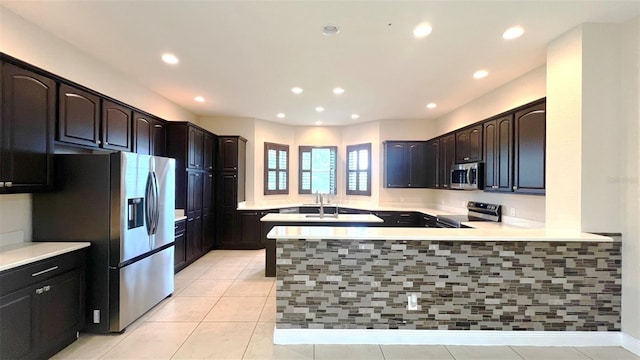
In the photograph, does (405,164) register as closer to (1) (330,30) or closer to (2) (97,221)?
(1) (330,30)

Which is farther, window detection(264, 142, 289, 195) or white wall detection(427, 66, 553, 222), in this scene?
window detection(264, 142, 289, 195)

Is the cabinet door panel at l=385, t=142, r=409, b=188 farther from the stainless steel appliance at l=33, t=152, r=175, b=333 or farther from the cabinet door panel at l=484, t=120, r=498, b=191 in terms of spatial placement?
the stainless steel appliance at l=33, t=152, r=175, b=333

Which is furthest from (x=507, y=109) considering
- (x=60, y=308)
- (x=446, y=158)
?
(x=60, y=308)

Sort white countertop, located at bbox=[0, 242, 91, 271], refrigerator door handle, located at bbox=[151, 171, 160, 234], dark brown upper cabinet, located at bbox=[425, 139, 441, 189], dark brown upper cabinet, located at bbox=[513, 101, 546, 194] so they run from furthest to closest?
dark brown upper cabinet, located at bbox=[425, 139, 441, 189] < refrigerator door handle, located at bbox=[151, 171, 160, 234] < dark brown upper cabinet, located at bbox=[513, 101, 546, 194] < white countertop, located at bbox=[0, 242, 91, 271]

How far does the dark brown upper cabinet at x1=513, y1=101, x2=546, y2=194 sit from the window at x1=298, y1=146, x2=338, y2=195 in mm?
4668

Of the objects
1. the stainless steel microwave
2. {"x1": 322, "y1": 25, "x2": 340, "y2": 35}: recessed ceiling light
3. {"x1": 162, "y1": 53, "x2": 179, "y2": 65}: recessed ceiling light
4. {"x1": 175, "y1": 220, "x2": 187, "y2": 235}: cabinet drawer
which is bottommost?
{"x1": 175, "y1": 220, "x2": 187, "y2": 235}: cabinet drawer

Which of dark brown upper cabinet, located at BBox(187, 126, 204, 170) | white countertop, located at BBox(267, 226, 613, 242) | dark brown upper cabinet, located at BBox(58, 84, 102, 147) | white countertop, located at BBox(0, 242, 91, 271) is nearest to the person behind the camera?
white countertop, located at BBox(0, 242, 91, 271)

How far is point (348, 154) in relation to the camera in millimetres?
7730

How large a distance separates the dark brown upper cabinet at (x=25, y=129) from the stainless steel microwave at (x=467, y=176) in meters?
4.87

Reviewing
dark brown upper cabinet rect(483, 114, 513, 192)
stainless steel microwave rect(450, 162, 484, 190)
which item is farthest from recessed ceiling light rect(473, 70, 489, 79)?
stainless steel microwave rect(450, 162, 484, 190)

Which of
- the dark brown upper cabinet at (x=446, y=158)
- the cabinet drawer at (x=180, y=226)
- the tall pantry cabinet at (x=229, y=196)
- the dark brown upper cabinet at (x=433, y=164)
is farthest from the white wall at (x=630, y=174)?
the tall pantry cabinet at (x=229, y=196)

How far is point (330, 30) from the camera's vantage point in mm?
2920

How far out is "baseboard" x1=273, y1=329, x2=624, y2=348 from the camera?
2752 millimetres

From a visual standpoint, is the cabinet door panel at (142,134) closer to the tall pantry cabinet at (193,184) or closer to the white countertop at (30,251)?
the tall pantry cabinet at (193,184)
